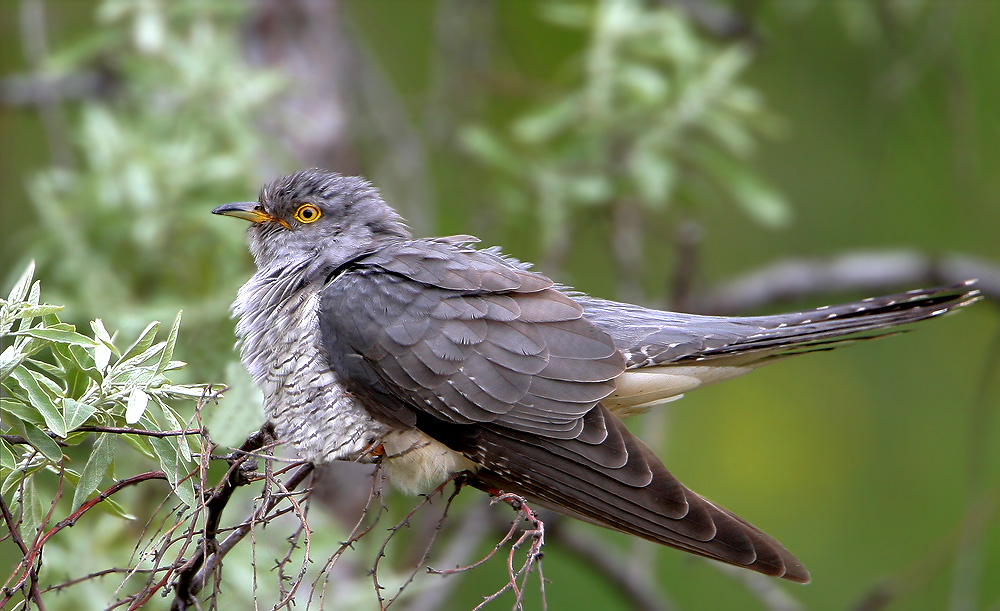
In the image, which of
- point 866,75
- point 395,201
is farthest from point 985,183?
point 395,201

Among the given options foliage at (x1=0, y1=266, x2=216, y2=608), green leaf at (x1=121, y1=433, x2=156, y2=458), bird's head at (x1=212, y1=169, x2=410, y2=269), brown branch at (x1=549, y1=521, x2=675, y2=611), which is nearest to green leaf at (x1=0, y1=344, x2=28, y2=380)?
foliage at (x1=0, y1=266, x2=216, y2=608)

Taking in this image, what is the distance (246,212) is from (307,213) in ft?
0.59

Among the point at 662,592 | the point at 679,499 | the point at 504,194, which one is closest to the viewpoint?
the point at 679,499

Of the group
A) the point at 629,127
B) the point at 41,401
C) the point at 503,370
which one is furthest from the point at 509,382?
the point at 629,127

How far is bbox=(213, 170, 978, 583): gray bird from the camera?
2.14 m

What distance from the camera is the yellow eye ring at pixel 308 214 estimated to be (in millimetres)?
2877

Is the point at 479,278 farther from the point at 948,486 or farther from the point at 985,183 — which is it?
the point at 948,486

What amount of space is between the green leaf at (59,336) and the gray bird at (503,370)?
0.69 meters

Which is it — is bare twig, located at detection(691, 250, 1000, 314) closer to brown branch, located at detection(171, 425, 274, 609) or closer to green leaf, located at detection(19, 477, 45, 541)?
brown branch, located at detection(171, 425, 274, 609)

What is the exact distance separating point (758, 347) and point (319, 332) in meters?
1.04

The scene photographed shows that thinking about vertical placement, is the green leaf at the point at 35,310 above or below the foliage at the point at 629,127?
below

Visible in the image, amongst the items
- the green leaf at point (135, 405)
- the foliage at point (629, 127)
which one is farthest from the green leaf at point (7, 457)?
the foliage at point (629, 127)

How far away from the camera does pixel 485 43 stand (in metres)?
4.66

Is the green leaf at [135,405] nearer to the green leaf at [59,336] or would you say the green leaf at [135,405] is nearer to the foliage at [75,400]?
the foliage at [75,400]
